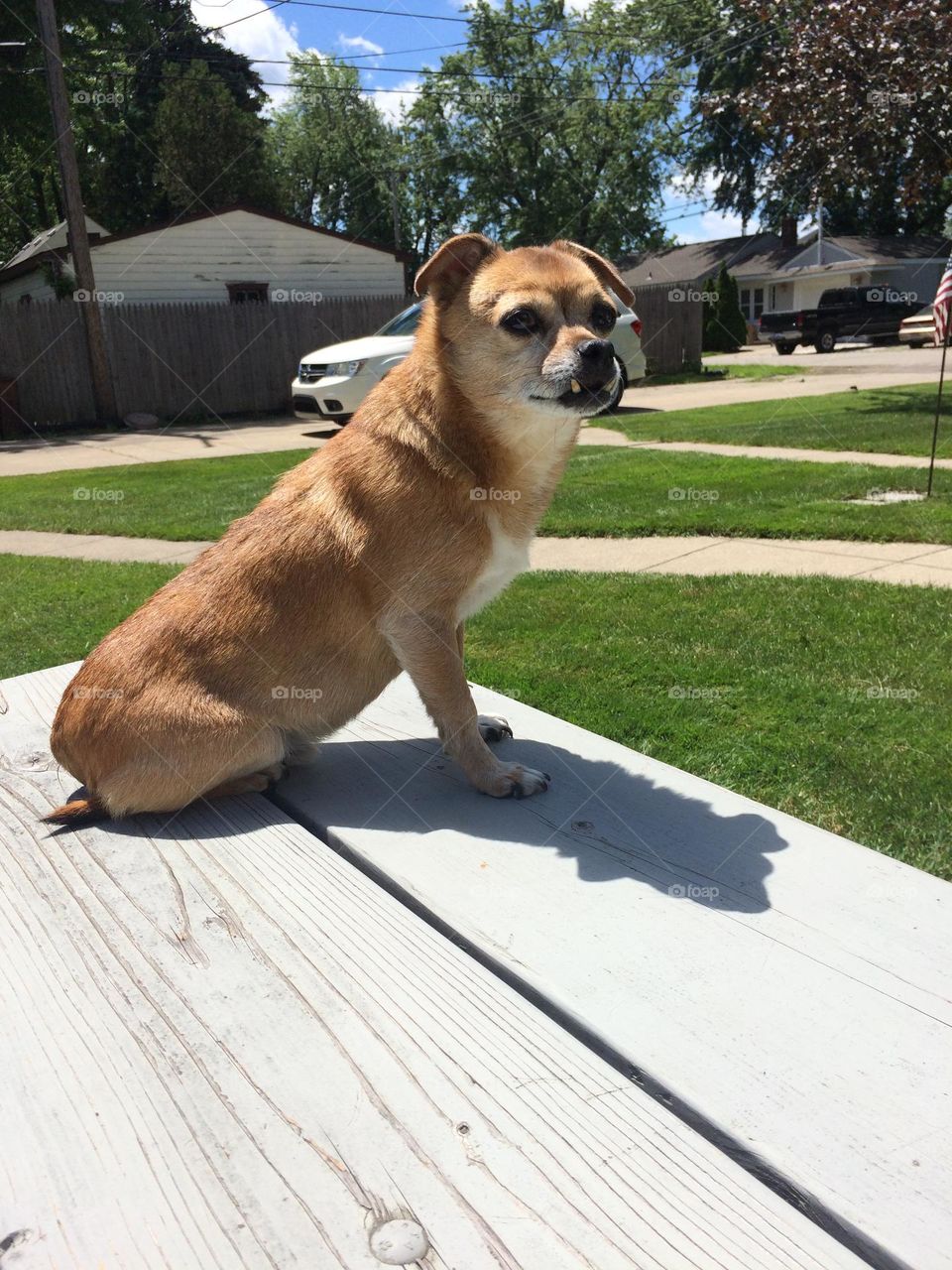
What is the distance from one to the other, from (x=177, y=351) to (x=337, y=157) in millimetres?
35707

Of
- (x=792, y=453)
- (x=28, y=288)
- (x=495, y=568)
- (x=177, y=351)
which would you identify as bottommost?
(x=792, y=453)

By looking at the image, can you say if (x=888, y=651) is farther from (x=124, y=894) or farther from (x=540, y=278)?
(x=124, y=894)

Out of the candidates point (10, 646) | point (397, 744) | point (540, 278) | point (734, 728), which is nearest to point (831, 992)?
point (397, 744)

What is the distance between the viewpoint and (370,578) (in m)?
2.37

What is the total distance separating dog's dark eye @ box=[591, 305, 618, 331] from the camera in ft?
8.78

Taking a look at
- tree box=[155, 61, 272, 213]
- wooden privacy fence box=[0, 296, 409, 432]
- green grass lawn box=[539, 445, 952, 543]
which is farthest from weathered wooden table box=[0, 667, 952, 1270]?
tree box=[155, 61, 272, 213]

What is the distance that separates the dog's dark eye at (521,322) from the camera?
2.51 m

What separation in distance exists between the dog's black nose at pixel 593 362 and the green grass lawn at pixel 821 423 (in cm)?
877

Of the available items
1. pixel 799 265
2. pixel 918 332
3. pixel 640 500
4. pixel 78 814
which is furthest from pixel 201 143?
pixel 78 814

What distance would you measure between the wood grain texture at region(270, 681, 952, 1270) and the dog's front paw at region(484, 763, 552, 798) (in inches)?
1.7

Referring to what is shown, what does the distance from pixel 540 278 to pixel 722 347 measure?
3990 centimetres

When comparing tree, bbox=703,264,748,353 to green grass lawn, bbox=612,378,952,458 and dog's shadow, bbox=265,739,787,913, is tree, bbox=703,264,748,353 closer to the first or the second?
green grass lawn, bbox=612,378,952,458

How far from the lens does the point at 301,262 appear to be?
85.3 ft

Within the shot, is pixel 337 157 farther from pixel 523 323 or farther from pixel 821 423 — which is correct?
pixel 523 323
